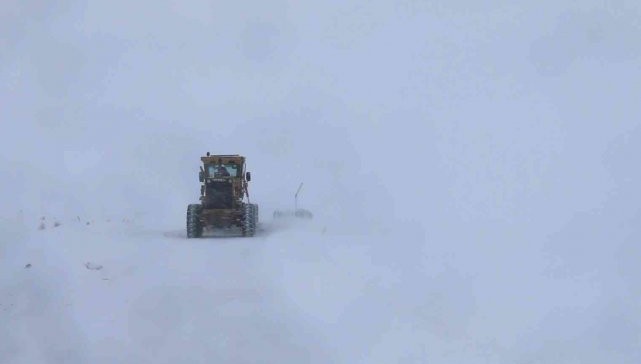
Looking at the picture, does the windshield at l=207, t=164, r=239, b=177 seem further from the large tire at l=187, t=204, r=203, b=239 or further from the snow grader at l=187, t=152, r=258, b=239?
the large tire at l=187, t=204, r=203, b=239

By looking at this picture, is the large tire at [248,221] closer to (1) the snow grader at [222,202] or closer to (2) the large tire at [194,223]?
(1) the snow grader at [222,202]

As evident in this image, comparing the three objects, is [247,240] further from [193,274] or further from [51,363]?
[51,363]

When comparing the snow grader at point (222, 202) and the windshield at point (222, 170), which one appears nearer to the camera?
the snow grader at point (222, 202)

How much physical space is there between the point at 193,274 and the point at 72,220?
1343 cm

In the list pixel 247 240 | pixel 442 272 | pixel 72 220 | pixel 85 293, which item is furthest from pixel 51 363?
pixel 72 220

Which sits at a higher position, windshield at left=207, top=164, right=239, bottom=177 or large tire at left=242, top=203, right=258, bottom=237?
windshield at left=207, top=164, right=239, bottom=177

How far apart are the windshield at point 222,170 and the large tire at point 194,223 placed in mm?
1507

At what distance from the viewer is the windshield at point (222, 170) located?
2538 centimetres

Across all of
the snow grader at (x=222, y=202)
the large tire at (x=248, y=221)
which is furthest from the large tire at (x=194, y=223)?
the large tire at (x=248, y=221)

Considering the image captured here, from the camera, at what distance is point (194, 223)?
24016 mm

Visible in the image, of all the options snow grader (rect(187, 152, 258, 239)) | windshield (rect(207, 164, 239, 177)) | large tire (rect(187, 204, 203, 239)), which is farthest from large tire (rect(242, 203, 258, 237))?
windshield (rect(207, 164, 239, 177))

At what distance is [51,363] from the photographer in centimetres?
911

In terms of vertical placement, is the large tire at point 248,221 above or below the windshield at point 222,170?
below

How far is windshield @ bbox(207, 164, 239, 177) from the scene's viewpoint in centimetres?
2538
